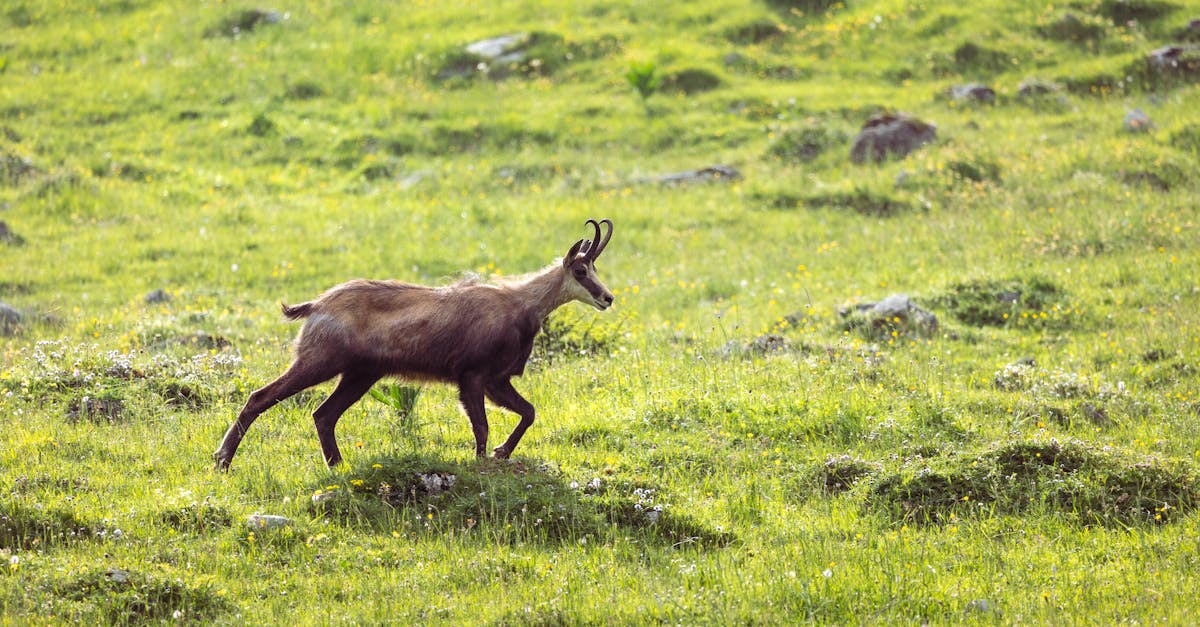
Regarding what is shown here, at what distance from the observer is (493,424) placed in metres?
10.4

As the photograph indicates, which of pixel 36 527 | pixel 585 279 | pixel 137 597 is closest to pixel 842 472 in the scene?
pixel 585 279

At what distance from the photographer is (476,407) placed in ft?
29.9

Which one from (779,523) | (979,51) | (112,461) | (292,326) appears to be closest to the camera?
(779,523)

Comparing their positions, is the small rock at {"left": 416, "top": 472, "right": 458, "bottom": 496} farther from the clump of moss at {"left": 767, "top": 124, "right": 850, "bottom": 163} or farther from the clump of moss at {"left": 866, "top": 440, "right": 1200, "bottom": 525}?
the clump of moss at {"left": 767, "top": 124, "right": 850, "bottom": 163}

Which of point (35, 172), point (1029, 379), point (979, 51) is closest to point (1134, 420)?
point (1029, 379)

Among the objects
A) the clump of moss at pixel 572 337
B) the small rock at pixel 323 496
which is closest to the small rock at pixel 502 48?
the clump of moss at pixel 572 337

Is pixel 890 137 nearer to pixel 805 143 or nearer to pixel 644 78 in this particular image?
pixel 805 143

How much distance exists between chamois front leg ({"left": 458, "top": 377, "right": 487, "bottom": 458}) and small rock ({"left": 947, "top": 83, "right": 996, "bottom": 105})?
18280mm

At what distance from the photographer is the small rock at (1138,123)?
21.2 metres

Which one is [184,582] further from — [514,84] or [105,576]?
[514,84]

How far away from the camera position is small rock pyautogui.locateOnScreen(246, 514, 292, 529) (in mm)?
8023

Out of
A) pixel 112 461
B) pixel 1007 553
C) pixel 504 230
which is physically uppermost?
pixel 112 461

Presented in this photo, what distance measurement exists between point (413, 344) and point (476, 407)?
0.70 metres

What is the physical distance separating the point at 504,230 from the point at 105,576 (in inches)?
529
